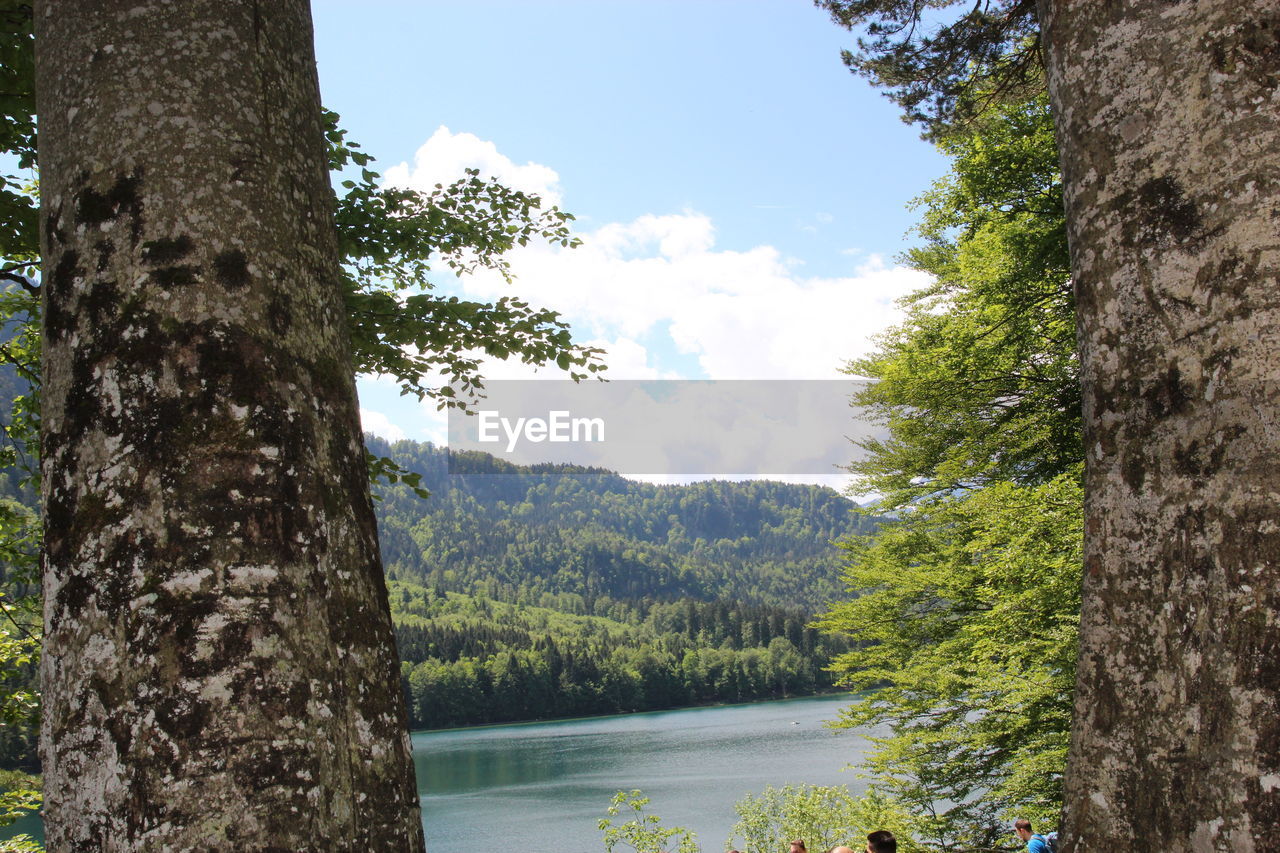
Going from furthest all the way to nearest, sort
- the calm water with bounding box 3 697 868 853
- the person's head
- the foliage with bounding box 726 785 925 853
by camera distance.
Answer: the calm water with bounding box 3 697 868 853 < the foliage with bounding box 726 785 925 853 < the person's head

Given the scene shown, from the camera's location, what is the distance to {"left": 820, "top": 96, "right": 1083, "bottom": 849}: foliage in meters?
11.2

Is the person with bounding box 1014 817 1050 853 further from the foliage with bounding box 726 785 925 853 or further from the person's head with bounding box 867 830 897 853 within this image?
the person's head with bounding box 867 830 897 853

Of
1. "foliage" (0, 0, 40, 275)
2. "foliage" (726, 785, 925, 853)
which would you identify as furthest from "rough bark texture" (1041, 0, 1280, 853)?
"foliage" (726, 785, 925, 853)

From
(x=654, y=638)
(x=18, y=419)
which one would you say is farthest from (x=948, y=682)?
(x=654, y=638)

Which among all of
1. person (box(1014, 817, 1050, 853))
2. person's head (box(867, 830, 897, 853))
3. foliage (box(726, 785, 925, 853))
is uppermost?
person's head (box(867, 830, 897, 853))

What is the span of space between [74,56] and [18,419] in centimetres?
612

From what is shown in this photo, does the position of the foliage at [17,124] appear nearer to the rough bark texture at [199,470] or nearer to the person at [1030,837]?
the rough bark texture at [199,470]

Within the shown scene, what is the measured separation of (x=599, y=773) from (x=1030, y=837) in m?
57.6

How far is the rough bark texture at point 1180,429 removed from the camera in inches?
53.5

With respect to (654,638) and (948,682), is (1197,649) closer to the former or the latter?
(948,682)

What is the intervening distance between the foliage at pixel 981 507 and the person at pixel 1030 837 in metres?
0.48

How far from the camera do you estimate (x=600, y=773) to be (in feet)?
215

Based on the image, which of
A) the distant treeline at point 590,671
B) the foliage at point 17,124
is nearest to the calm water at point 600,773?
the distant treeline at point 590,671

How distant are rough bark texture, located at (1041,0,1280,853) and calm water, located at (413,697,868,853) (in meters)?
18.0
